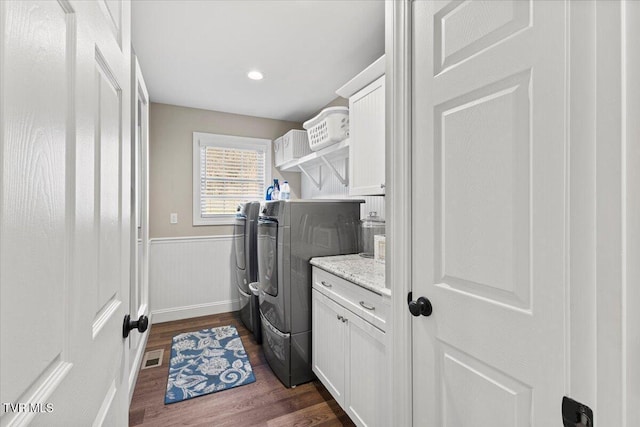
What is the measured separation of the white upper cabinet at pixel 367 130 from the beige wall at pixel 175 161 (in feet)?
7.07

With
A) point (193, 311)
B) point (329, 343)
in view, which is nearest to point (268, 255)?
point (329, 343)

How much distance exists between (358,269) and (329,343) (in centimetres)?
53

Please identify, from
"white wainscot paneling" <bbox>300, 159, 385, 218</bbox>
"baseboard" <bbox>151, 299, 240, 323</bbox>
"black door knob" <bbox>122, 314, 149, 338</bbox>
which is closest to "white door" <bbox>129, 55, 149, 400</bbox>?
"black door knob" <bbox>122, 314, 149, 338</bbox>

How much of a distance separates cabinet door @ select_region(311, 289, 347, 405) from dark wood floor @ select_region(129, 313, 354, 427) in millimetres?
161

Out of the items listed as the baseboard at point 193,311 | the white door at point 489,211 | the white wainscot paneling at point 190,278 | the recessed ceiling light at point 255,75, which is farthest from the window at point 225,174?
the white door at point 489,211

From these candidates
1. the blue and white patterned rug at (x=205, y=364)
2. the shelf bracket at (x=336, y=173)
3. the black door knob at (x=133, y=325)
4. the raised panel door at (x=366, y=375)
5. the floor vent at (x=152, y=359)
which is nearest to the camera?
the black door knob at (x=133, y=325)

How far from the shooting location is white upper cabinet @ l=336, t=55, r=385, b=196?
1788 mm

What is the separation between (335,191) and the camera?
3.20m

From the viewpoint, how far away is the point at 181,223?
3508 millimetres

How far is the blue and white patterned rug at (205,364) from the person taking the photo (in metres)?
2.11

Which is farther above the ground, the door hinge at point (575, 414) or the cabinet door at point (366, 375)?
the door hinge at point (575, 414)

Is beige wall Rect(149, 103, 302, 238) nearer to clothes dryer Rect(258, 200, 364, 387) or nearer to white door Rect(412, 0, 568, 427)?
clothes dryer Rect(258, 200, 364, 387)

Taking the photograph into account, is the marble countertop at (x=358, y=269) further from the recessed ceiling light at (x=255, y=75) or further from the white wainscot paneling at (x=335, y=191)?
the recessed ceiling light at (x=255, y=75)

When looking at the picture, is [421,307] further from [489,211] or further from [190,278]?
[190,278]
